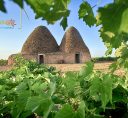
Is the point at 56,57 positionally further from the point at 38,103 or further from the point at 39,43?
the point at 38,103

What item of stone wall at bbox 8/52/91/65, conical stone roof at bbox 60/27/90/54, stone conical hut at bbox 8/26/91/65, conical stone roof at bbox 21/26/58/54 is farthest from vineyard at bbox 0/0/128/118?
conical stone roof at bbox 60/27/90/54

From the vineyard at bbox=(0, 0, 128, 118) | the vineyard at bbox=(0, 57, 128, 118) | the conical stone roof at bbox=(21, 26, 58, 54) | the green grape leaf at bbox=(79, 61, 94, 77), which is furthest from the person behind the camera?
the conical stone roof at bbox=(21, 26, 58, 54)

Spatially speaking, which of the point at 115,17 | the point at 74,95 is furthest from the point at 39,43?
the point at 115,17

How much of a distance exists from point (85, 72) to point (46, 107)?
0.36 m

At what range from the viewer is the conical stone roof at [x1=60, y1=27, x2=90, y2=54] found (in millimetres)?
40688

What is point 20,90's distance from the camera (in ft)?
5.60

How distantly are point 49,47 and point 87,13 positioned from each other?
3912cm

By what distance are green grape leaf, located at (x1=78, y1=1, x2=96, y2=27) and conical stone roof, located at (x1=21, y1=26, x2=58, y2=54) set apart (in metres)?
38.8

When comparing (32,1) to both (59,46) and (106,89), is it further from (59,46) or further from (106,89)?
(59,46)

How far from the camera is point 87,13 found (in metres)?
1.46

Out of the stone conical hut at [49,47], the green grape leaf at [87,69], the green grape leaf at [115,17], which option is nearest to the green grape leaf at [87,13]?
the green grape leaf at [87,69]

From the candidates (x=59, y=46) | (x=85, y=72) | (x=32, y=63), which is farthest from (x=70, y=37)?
(x=85, y=72)

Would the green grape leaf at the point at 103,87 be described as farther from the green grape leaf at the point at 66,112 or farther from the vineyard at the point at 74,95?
the green grape leaf at the point at 66,112

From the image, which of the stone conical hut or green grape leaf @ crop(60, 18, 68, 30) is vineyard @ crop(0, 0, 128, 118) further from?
the stone conical hut
